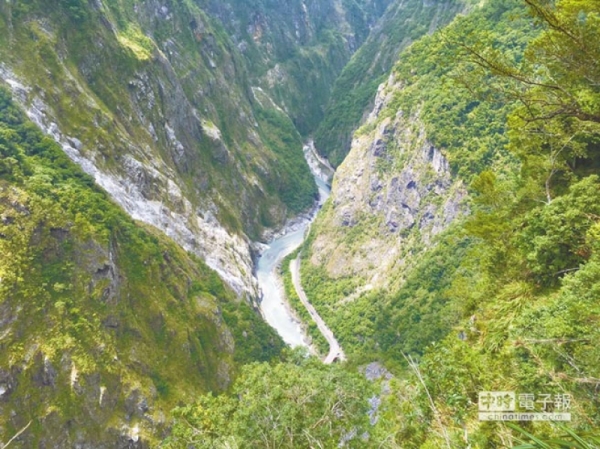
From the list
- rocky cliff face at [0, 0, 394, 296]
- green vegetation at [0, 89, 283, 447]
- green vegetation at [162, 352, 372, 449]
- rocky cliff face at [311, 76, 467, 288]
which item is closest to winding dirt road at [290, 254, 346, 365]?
rocky cliff face at [311, 76, 467, 288]

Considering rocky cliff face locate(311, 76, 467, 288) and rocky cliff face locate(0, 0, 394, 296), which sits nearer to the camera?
rocky cliff face locate(0, 0, 394, 296)

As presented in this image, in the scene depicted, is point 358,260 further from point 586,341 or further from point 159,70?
point 586,341

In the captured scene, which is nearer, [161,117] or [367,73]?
[161,117]

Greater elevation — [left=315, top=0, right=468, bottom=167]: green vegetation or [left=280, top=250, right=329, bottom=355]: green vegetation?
[left=315, top=0, right=468, bottom=167]: green vegetation

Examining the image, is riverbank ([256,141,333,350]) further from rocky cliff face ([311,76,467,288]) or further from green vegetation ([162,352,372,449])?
green vegetation ([162,352,372,449])

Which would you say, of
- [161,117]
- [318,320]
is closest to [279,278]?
[318,320]

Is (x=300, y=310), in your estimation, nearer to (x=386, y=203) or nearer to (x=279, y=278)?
(x=279, y=278)

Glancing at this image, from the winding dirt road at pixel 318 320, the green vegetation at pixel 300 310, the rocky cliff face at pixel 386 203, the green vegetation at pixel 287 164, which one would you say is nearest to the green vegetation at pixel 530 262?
the rocky cliff face at pixel 386 203
